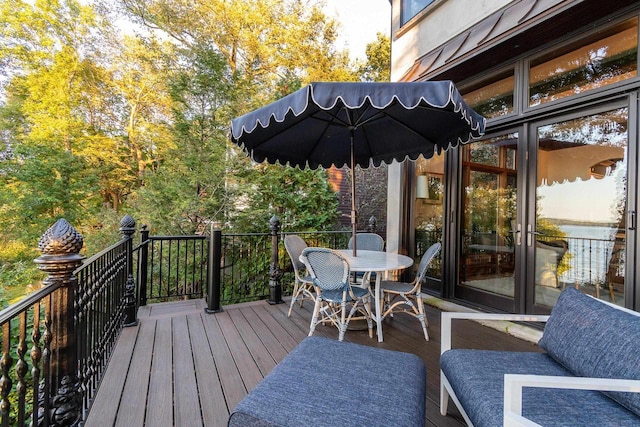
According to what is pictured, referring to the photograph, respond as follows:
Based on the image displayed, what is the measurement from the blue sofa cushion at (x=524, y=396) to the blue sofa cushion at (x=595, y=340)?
70 mm

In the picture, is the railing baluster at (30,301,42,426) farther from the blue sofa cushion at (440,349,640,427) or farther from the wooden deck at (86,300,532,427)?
the blue sofa cushion at (440,349,640,427)

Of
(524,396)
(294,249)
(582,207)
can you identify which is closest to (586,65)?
(582,207)

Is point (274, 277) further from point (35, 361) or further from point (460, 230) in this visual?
point (35, 361)

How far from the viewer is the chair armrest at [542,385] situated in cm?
102

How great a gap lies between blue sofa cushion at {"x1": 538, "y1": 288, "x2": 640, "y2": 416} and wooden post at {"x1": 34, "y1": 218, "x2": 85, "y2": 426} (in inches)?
92.8

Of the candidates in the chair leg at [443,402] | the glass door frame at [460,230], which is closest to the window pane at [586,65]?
the glass door frame at [460,230]

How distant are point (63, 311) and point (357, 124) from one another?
8.64 feet

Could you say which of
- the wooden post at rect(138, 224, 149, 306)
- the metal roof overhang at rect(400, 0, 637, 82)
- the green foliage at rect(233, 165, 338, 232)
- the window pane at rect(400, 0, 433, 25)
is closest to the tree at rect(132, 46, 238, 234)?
the green foliage at rect(233, 165, 338, 232)

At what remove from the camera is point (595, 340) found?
137 centimetres

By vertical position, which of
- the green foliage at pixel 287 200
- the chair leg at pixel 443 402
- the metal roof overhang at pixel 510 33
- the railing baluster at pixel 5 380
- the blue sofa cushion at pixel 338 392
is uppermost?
the metal roof overhang at pixel 510 33

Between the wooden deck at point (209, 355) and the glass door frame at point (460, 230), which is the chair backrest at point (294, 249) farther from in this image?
the glass door frame at point (460, 230)

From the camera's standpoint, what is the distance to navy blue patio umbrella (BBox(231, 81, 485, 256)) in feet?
6.15

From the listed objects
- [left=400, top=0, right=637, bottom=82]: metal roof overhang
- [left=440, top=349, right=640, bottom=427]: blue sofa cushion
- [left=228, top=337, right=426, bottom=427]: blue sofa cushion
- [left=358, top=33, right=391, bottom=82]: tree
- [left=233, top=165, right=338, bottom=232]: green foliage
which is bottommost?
[left=440, top=349, right=640, bottom=427]: blue sofa cushion

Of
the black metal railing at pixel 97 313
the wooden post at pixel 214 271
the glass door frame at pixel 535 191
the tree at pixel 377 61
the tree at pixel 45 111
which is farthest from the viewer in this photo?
the tree at pixel 377 61
